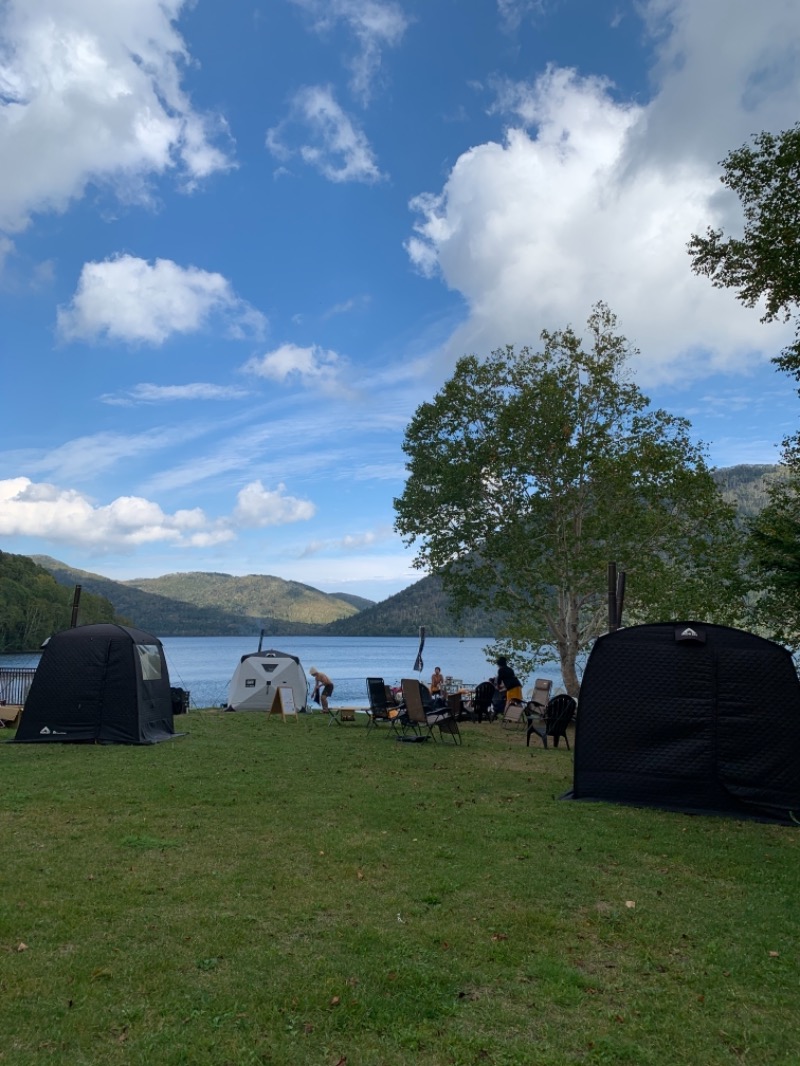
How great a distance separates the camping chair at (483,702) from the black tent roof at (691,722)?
10710 millimetres

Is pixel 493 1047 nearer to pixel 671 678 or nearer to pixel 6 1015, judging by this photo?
pixel 6 1015

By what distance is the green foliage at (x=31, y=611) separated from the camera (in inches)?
3324

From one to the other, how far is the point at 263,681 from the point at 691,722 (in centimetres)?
1506

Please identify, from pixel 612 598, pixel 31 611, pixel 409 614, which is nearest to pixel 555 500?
pixel 612 598

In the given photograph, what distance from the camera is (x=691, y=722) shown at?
8773 millimetres

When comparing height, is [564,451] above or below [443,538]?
above

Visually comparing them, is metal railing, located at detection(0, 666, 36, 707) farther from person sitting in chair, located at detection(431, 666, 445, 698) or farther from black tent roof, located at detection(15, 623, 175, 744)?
person sitting in chair, located at detection(431, 666, 445, 698)

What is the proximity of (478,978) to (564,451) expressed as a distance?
1911 cm

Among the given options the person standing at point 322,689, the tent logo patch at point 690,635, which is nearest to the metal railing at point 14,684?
the person standing at point 322,689

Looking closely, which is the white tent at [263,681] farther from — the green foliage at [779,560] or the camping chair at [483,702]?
the green foliage at [779,560]

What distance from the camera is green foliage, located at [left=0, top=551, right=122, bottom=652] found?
84.4 metres

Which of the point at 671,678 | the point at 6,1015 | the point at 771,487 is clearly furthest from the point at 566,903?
the point at 771,487

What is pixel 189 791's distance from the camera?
8.95 m

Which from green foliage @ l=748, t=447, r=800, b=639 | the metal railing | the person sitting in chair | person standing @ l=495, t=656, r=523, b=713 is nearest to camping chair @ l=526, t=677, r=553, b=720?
person standing @ l=495, t=656, r=523, b=713
